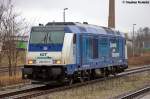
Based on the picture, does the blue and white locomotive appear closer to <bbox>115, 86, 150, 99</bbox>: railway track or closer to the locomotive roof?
the locomotive roof

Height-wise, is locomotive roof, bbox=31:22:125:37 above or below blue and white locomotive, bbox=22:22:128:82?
above

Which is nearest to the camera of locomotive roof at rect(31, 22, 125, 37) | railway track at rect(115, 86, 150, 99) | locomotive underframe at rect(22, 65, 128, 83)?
railway track at rect(115, 86, 150, 99)

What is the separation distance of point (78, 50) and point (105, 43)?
15.5 ft

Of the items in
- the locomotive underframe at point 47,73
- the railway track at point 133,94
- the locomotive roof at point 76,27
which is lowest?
the railway track at point 133,94

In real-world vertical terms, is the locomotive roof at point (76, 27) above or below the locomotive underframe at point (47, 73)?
above

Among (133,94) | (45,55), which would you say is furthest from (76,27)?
(133,94)

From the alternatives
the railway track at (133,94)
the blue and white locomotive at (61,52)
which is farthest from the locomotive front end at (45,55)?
the railway track at (133,94)

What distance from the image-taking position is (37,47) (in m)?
23.0

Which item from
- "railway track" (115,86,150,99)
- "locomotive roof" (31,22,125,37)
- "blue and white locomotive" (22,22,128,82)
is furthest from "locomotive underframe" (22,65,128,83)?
"railway track" (115,86,150,99)

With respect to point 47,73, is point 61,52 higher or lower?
higher

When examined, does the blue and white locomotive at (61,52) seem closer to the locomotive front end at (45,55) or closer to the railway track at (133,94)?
the locomotive front end at (45,55)

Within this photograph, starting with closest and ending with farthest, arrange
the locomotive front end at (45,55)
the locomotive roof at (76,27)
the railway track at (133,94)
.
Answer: the railway track at (133,94), the locomotive front end at (45,55), the locomotive roof at (76,27)

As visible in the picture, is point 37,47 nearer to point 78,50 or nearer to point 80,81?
point 78,50

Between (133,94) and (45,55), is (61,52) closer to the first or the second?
(45,55)
